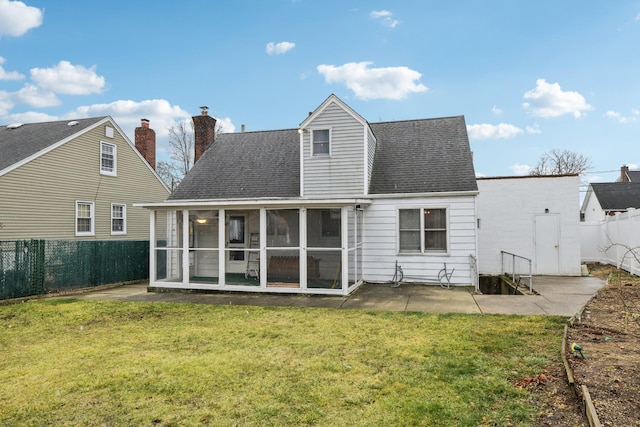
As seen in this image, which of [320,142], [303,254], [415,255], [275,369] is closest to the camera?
→ [275,369]

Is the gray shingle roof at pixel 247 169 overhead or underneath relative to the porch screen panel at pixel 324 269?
overhead

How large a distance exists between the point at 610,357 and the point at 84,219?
59.8 feet

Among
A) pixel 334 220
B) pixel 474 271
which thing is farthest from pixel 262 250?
pixel 474 271

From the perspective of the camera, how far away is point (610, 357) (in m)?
4.72

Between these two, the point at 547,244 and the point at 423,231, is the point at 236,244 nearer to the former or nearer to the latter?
the point at 423,231

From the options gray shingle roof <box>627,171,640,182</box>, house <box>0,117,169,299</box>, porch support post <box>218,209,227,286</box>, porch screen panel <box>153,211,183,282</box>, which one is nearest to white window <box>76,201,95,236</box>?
house <box>0,117,169,299</box>

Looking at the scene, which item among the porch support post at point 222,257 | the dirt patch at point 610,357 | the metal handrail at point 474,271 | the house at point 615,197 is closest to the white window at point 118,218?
the porch support post at point 222,257

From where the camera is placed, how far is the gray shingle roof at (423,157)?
11.9m

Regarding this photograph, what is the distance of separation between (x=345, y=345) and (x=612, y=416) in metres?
3.32

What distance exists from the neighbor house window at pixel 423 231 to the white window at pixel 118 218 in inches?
526

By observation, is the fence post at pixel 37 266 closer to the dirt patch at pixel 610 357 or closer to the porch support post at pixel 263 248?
the porch support post at pixel 263 248

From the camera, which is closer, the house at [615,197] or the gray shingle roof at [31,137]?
the gray shingle roof at [31,137]

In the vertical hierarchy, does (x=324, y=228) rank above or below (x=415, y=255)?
above

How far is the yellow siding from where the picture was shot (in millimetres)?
14000
